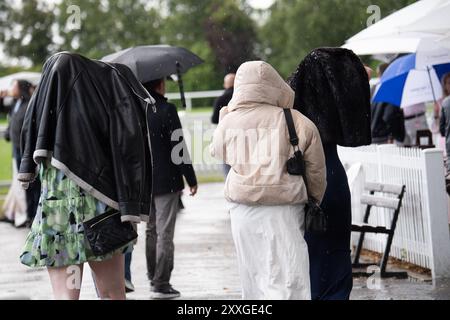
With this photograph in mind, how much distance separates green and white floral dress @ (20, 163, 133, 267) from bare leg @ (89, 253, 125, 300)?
0.13 metres

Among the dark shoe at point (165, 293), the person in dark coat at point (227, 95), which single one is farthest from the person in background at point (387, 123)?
the dark shoe at point (165, 293)

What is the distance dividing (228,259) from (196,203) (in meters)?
6.34

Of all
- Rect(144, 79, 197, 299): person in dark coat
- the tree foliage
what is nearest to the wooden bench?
Rect(144, 79, 197, 299): person in dark coat

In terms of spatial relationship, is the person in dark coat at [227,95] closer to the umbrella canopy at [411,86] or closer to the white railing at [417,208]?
the umbrella canopy at [411,86]

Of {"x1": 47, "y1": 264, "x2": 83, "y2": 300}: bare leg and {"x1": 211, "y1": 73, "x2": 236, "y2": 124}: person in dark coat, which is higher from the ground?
{"x1": 211, "y1": 73, "x2": 236, "y2": 124}: person in dark coat

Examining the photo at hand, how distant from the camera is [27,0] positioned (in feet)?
285

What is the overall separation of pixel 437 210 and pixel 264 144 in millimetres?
3337

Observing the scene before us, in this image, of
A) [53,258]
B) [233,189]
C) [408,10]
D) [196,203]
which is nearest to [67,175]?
[53,258]

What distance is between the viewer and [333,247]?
7.41 metres

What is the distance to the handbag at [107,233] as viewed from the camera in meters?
6.00

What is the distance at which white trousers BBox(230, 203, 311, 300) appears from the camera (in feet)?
21.7

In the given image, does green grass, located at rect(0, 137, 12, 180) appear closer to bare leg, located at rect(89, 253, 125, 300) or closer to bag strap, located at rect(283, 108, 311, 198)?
bag strap, located at rect(283, 108, 311, 198)

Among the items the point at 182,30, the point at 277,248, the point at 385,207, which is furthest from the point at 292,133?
the point at 182,30

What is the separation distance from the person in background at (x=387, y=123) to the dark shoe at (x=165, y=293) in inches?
236
